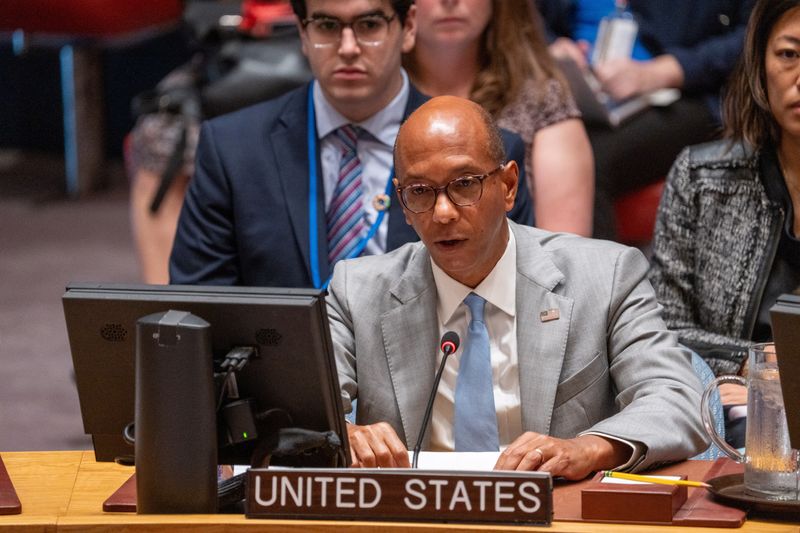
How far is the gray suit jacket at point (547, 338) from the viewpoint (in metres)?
2.45

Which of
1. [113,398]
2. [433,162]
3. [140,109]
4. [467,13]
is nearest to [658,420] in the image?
[433,162]

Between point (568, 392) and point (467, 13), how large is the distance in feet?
5.18

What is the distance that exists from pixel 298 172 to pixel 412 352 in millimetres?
923

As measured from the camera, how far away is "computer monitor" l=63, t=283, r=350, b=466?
1.95 meters

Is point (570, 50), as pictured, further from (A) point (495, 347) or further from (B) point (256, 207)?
(A) point (495, 347)

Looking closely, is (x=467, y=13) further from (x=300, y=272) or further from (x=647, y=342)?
(x=647, y=342)

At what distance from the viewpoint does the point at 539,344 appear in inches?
96.7

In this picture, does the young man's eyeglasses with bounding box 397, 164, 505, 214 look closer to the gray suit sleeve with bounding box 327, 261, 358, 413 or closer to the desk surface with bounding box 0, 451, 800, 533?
the gray suit sleeve with bounding box 327, 261, 358, 413

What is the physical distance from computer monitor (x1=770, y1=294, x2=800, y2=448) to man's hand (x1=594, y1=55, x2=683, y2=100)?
2488 mm

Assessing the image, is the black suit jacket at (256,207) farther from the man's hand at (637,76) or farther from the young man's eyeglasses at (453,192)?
the man's hand at (637,76)

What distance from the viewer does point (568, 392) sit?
8.09 feet

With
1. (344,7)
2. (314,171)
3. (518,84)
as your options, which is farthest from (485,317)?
(518,84)

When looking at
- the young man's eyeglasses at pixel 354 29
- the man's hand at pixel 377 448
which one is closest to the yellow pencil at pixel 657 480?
the man's hand at pixel 377 448

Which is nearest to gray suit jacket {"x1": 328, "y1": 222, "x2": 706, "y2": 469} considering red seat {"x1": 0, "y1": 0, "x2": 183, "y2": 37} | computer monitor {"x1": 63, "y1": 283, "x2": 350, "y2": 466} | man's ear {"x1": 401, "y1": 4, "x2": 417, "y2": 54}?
computer monitor {"x1": 63, "y1": 283, "x2": 350, "y2": 466}
